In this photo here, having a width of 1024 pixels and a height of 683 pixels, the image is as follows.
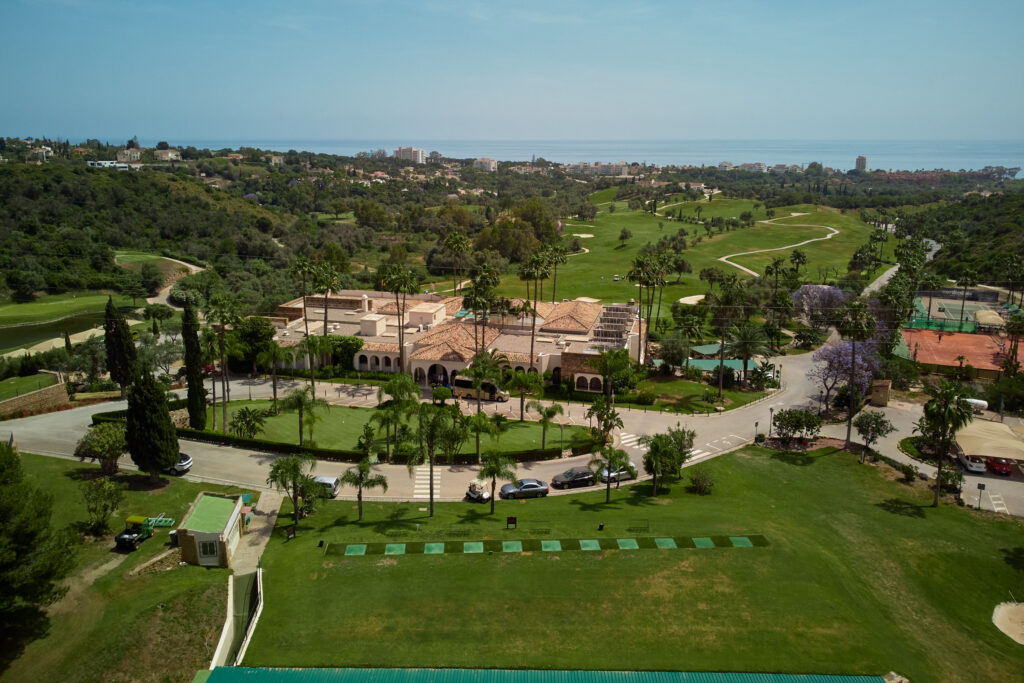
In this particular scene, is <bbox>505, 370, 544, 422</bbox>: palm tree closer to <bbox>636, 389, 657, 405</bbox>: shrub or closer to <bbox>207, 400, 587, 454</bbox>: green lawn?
<bbox>207, 400, 587, 454</bbox>: green lawn

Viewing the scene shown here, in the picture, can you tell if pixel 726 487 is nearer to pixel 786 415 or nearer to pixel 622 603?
pixel 786 415

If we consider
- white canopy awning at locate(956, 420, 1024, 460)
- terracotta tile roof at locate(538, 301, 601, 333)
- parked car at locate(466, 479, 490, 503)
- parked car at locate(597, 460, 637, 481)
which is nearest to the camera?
parked car at locate(466, 479, 490, 503)

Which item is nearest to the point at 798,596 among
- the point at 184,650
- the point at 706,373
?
the point at 184,650

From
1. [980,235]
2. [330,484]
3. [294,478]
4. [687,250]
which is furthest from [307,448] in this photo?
[980,235]

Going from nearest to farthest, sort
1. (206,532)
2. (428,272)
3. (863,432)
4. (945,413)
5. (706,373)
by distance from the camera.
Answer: (206,532), (945,413), (863,432), (706,373), (428,272)

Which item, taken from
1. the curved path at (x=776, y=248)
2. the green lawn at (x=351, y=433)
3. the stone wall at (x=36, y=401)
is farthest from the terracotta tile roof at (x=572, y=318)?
the curved path at (x=776, y=248)

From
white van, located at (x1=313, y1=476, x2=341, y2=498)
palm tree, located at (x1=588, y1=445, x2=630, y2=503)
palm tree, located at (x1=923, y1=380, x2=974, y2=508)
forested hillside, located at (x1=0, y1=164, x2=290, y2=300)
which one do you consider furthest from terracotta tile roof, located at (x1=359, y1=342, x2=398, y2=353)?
forested hillside, located at (x1=0, y1=164, x2=290, y2=300)
